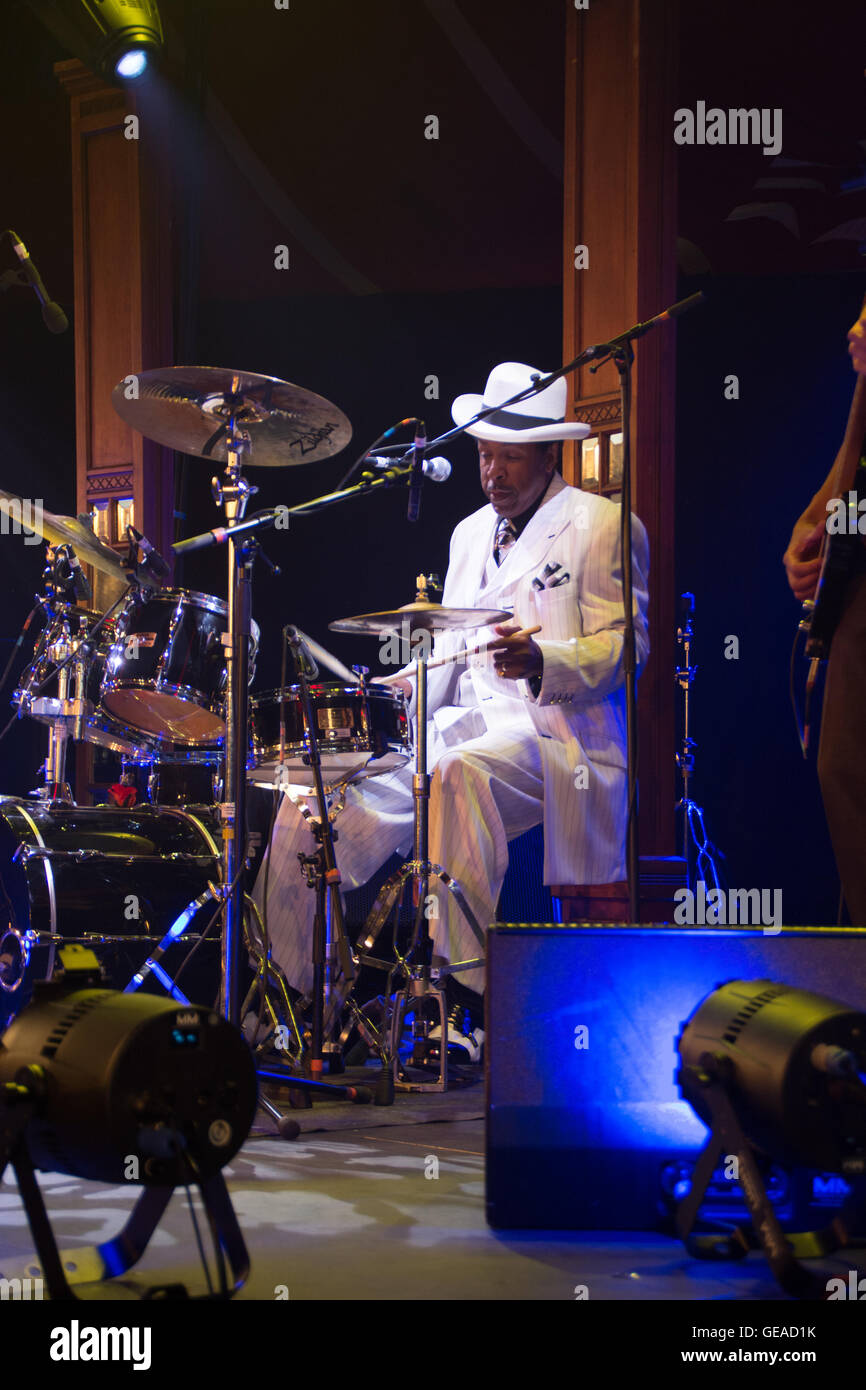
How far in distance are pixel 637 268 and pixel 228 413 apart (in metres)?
1.82

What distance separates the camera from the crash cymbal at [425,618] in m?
3.28

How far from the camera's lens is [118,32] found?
4.20m

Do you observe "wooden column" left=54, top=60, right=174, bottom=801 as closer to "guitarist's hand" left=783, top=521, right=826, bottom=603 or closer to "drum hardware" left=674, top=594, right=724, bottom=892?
"drum hardware" left=674, top=594, right=724, bottom=892

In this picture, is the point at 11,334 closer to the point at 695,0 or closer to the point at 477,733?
the point at 695,0

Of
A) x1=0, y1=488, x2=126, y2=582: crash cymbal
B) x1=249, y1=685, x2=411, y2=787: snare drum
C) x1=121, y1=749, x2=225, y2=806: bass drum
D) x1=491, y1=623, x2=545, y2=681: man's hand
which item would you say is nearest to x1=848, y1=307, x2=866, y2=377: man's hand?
x1=491, y1=623, x2=545, y2=681: man's hand

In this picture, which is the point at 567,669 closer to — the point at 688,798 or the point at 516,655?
the point at 516,655

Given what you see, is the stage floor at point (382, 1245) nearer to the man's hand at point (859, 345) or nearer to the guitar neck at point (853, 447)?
the guitar neck at point (853, 447)

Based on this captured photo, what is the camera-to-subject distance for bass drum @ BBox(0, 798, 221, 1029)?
11.5 feet

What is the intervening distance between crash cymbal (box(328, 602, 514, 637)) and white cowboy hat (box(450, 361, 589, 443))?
83 centimetres

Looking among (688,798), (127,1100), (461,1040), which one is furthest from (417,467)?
(688,798)

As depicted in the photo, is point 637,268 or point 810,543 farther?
point 637,268

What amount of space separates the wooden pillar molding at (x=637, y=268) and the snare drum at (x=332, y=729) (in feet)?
3.23
